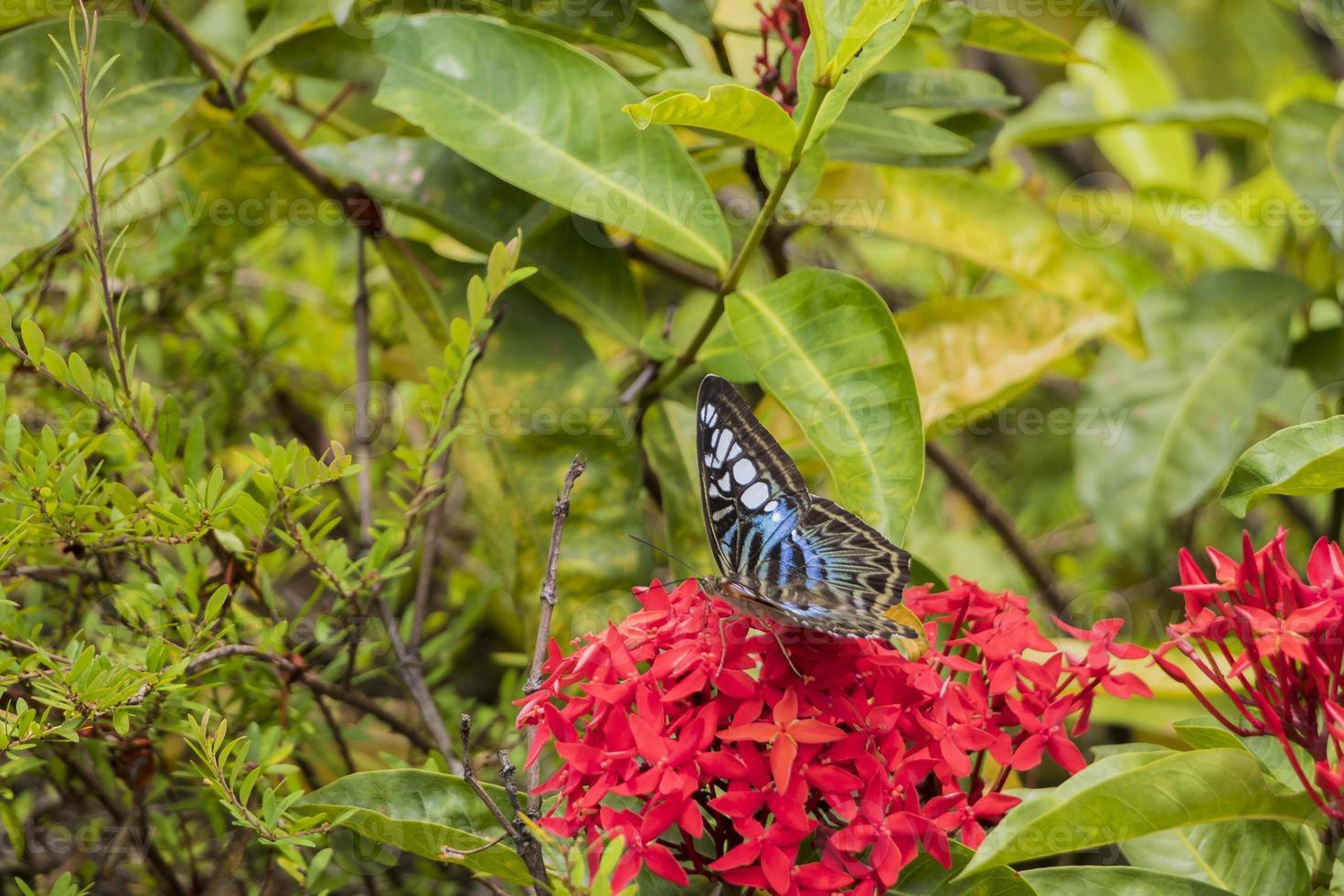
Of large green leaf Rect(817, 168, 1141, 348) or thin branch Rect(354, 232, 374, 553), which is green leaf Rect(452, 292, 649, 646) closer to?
thin branch Rect(354, 232, 374, 553)

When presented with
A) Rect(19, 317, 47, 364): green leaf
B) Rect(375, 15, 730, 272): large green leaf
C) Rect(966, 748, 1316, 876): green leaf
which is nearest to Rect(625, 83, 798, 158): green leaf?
Rect(375, 15, 730, 272): large green leaf

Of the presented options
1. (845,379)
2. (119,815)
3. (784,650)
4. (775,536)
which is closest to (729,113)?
(845,379)

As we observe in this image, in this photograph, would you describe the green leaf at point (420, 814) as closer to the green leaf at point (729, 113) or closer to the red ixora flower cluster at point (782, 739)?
the red ixora flower cluster at point (782, 739)

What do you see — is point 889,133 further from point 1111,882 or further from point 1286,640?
point 1111,882

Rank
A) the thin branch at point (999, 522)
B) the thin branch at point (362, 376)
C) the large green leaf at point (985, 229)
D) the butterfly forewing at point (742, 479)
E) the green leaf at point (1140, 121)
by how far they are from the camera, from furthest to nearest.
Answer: the thin branch at point (999, 522)
the green leaf at point (1140, 121)
the large green leaf at point (985, 229)
the thin branch at point (362, 376)
the butterfly forewing at point (742, 479)

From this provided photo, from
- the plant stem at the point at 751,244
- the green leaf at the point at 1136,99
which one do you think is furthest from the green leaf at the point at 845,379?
the green leaf at the point at 1136,99

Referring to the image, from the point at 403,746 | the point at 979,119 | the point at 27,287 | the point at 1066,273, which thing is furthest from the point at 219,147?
the point at 1066,273

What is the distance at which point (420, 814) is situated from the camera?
1.00 m

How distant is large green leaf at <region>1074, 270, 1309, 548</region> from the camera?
1.77m

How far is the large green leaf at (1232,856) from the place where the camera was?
99 centimetres

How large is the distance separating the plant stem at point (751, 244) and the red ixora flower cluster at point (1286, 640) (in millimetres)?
538

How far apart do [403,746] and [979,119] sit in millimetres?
1171

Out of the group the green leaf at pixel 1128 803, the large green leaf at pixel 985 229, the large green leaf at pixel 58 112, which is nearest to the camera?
the green leaf at pixel 1128 803

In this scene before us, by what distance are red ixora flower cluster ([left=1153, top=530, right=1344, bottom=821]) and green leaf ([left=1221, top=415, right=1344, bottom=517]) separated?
0.14 ft
